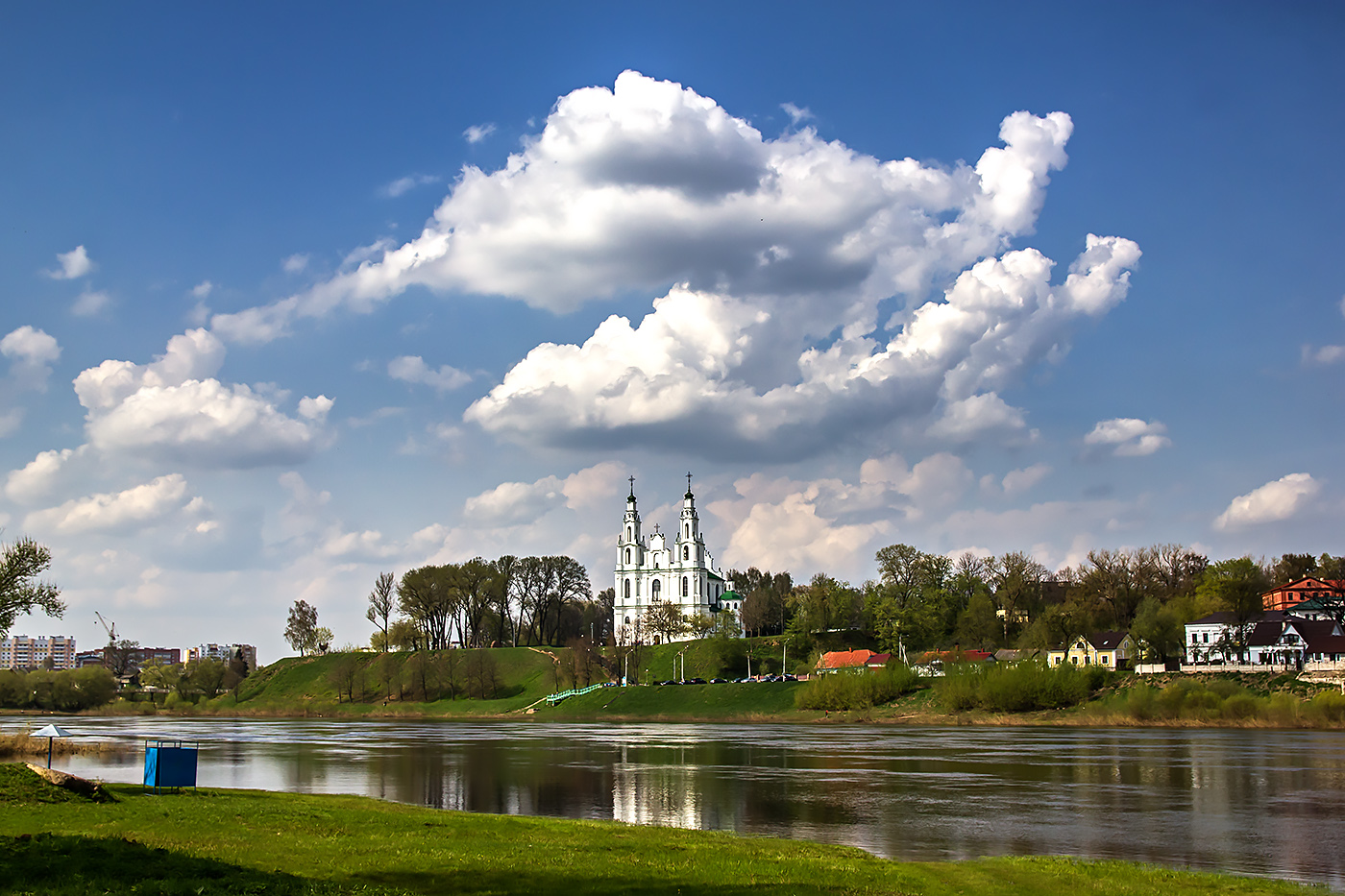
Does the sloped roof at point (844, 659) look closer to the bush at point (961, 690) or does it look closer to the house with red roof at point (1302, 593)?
the bush at point (961, 690)

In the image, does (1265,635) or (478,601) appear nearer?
(1265,635)

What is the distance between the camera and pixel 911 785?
40.8 metres

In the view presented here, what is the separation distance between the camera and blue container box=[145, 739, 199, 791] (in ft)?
96.0

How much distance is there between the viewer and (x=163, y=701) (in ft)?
551

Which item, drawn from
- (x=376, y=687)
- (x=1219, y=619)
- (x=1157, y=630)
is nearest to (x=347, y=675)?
(x=376, y=687)

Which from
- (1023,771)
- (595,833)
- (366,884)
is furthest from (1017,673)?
(366,884)

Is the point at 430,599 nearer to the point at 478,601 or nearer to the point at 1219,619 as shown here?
the point at 478,601

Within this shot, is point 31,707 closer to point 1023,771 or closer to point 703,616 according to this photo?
point 703,616

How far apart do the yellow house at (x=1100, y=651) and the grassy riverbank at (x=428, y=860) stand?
9822cm

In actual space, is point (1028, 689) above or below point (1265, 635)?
below

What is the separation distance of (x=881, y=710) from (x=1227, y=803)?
70834 mm

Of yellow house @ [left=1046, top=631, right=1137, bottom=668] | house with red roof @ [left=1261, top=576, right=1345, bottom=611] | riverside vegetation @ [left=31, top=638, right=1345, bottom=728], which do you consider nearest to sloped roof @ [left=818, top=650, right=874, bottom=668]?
riverside vegetation @ [left=31, top=638, right=1345, bottom=728]

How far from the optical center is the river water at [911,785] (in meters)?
27.2

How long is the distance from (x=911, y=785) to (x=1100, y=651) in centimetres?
8287
